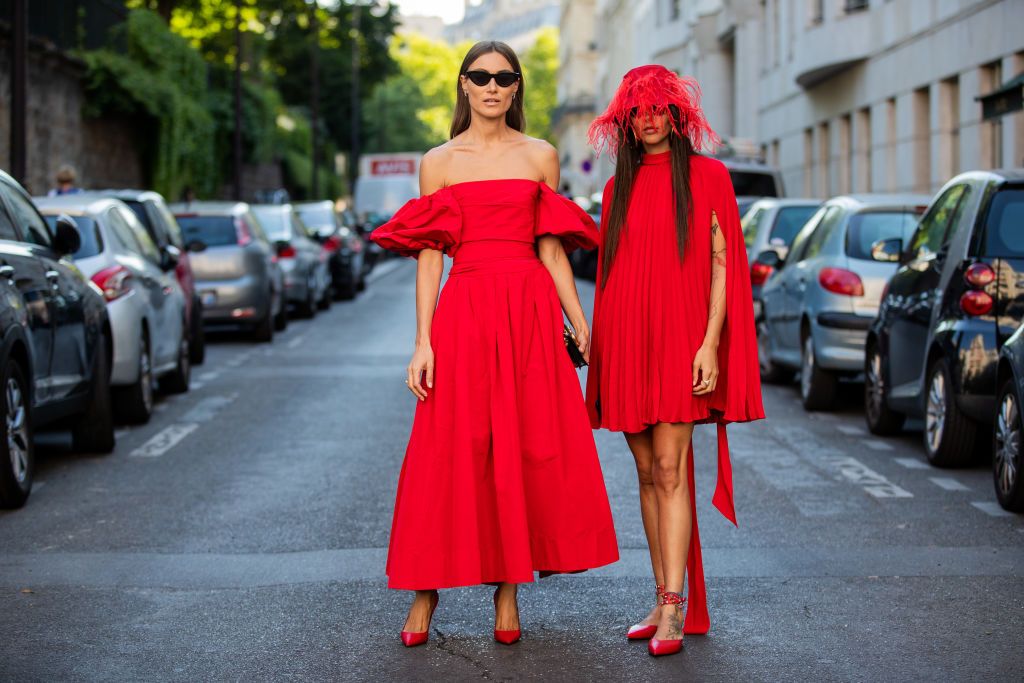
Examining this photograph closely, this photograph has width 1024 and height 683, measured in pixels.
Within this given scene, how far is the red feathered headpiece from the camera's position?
5.73 meters

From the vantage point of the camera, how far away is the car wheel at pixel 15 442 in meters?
Answer: 8.77

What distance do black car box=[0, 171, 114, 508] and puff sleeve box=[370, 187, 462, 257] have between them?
3553 millimetres

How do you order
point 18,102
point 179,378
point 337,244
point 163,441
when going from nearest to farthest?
1. point 163,441
2. point 179,378
3. point 18,102
4. point 337,244

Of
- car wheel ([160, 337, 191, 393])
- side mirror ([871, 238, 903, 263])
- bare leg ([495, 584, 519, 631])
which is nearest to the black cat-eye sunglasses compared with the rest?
bare leg ([495, 584, 519, 631])

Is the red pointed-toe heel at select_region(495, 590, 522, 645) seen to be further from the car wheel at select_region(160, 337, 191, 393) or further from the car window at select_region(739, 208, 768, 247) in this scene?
the car window at select_region(739, 208, 768, 247)

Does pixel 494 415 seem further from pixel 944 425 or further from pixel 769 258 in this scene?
pixel 769 258

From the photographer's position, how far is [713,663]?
5594mm

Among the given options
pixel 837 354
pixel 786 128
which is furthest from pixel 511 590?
pixel 786 128

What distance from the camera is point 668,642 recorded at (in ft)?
18.7

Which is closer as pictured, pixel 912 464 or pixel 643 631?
pixel 643 631

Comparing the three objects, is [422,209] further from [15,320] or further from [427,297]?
[15,320]

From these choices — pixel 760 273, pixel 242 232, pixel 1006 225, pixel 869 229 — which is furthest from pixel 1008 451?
pixel 242 232

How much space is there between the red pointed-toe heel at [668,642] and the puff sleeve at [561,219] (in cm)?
117

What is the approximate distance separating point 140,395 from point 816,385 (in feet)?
16.1
